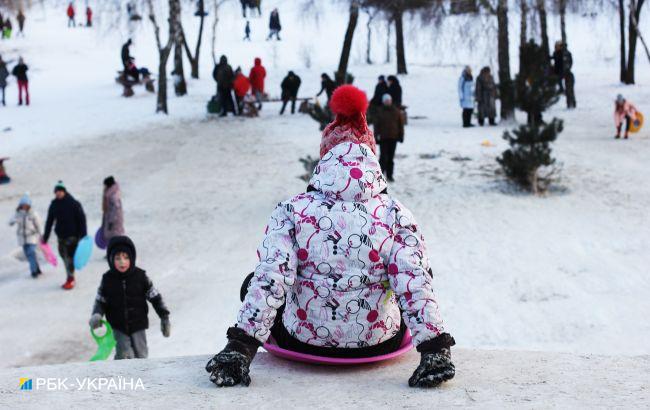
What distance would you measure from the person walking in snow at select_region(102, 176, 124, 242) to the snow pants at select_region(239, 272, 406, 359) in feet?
24.4

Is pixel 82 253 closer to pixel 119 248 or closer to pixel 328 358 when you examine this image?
pixel 119 248

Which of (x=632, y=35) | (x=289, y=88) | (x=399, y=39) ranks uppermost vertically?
(x=399, y=39)

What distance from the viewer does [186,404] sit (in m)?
3.83

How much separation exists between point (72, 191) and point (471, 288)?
857 centimetres

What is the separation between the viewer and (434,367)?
4047mm

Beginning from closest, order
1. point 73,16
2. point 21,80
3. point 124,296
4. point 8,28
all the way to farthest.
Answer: point 124,296 < point 21,80 < point 8,28 < point 73,16

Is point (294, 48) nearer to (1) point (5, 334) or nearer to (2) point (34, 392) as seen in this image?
(1) point (5, 334)

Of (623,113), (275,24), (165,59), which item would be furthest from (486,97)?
(275,24)

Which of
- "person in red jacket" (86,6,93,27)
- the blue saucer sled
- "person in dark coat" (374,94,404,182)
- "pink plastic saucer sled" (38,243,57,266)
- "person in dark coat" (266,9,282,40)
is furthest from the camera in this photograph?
"person in red jacket" (86,6,93,27)

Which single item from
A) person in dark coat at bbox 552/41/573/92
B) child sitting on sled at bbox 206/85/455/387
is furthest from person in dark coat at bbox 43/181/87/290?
person in dark coat at bbox 552/41/573/92

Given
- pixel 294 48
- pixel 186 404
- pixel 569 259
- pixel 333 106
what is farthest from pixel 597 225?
pixel 294 48

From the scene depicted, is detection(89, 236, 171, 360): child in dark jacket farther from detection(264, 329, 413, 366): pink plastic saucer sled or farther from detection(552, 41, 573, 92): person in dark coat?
detection(552, 41, 573, 92): person in dark coat

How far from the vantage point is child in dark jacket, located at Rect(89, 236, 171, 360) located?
6730 millimetres

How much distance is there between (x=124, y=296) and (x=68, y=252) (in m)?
4.63
